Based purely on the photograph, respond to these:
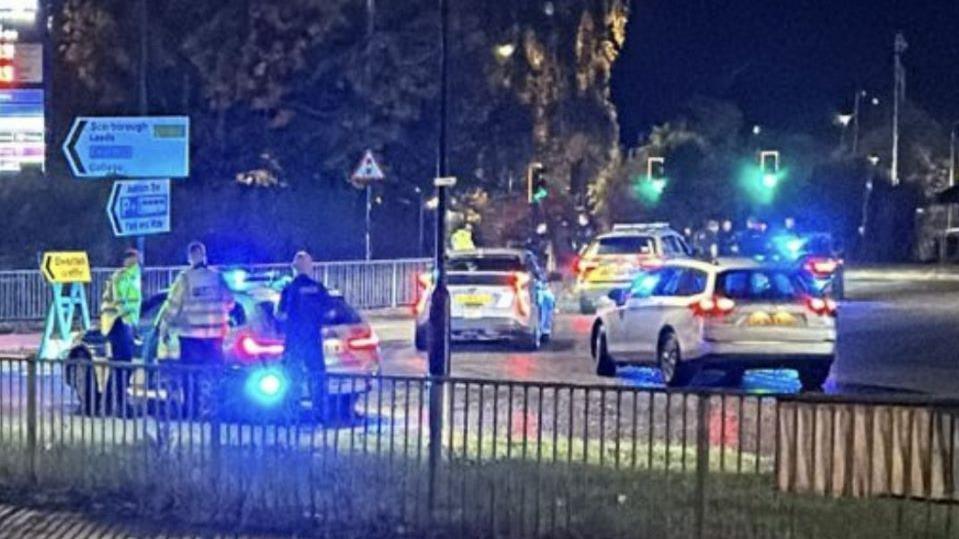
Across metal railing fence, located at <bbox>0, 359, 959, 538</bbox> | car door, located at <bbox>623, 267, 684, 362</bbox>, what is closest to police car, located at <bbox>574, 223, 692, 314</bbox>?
car door, located at <bbox>623, 267, 684, 362</bbox>

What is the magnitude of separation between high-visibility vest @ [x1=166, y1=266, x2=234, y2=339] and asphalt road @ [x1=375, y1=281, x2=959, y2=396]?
4830 millimetres

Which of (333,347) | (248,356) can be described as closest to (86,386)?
(248,356)

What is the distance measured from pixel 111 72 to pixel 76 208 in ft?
18.3

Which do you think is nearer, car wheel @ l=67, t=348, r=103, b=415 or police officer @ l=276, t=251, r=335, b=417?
car wheel @ l=67, t=348, r=103, b=415

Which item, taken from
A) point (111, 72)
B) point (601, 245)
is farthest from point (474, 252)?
point (111, 72)

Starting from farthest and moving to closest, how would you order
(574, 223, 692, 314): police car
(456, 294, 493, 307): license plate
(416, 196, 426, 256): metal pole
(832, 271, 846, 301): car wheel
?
(416, 196, 426, 256): metal pole, (832, 271, 846, 301): car wheel, (574, 223, 692, 314): police car, (456, 294, 493, 307): license plate

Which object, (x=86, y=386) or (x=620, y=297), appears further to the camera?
(x=620, y=297)

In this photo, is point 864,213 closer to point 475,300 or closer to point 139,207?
point 475,300

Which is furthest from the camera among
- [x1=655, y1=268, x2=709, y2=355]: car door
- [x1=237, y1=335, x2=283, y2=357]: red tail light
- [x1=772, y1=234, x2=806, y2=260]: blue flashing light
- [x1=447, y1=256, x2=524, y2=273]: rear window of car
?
[x1=772, y1=234, x2=806, y2=260]: blue flashing light

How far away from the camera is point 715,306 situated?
20.7 metres

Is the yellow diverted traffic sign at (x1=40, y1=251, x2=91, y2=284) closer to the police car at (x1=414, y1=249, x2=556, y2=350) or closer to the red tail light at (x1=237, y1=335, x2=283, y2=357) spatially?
the police car at (x1=414, y1=249, x2=556, y2=350)

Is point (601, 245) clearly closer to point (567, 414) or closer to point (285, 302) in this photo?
point (285, 302)

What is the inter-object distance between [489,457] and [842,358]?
49.5 feet

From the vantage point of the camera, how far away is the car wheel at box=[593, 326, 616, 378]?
23.3 metres
